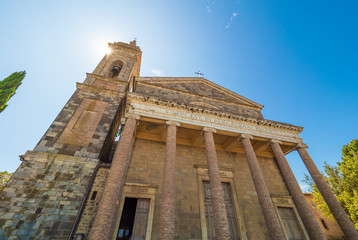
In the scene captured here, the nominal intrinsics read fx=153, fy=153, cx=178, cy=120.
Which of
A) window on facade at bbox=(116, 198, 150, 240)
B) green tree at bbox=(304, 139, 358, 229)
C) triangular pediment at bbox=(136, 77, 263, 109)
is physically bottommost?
window on facade at bbox=(116, 198, 150, 240)

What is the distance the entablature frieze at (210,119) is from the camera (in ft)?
29.8

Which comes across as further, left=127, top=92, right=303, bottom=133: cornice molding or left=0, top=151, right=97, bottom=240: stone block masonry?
left=127, top=92, right=303, bottom=133: cornice molding

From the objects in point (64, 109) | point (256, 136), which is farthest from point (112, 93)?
point (256, 136)

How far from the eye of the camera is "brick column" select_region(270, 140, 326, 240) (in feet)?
24.1

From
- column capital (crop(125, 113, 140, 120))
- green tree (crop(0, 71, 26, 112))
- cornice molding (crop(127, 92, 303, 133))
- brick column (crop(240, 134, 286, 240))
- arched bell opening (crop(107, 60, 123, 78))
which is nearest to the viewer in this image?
brick column (crop(240, 134, 286, 240))

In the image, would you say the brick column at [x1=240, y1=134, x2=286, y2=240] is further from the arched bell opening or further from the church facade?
the arched bell opening

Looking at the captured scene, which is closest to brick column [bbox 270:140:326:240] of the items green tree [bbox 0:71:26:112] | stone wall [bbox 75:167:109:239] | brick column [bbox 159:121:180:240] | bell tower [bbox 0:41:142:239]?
brick column [bbox 159:121:180:240]

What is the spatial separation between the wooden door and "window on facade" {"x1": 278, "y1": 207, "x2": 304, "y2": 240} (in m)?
8.83

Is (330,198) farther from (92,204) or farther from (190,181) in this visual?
(92,204)

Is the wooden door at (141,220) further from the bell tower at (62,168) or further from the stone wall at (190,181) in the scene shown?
the bell tower at (62,168)

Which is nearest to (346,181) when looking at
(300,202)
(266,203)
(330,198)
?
(330,198)

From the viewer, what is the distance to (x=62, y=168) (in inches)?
288

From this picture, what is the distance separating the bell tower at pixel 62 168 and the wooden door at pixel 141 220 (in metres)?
2.83

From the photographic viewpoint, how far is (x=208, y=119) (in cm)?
993
